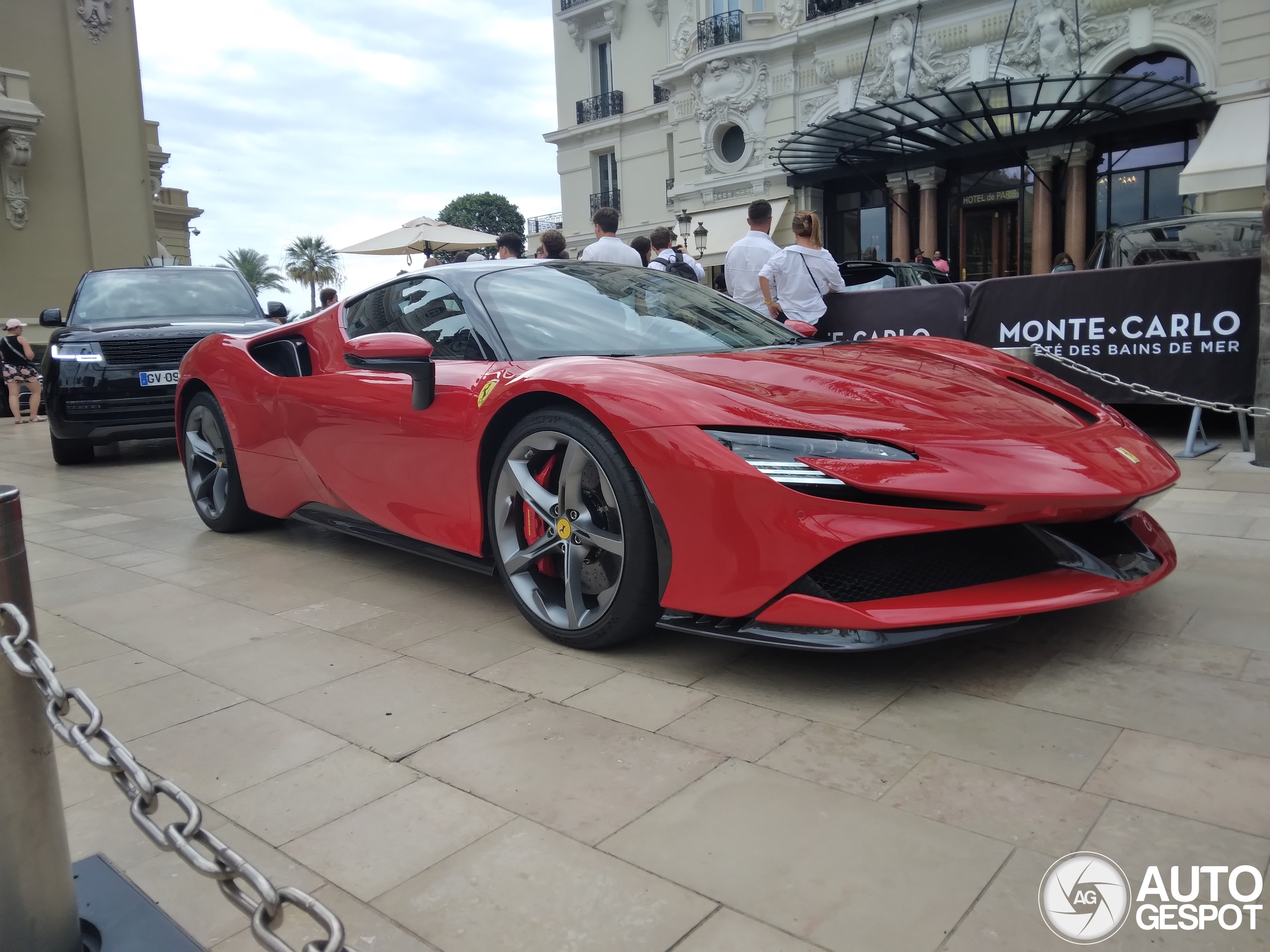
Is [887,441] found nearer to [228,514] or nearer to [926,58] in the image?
[228,514]

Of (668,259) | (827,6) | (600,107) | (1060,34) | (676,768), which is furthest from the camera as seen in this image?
(600,107)

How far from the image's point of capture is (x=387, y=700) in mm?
2504

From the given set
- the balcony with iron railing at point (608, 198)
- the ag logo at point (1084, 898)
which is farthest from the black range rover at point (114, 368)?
the balcony with iron railing at point (608, 198)

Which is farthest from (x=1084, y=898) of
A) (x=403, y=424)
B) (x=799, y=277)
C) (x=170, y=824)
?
(x=799, y=277)

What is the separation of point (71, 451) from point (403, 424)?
5.94 meters

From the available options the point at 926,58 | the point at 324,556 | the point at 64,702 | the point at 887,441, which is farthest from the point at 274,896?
the point at 926,58

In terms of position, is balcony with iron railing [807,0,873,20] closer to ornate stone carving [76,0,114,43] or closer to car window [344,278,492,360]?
ornate stone carving [76,0,114,43]

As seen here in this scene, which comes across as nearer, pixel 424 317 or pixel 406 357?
pixel 406 357

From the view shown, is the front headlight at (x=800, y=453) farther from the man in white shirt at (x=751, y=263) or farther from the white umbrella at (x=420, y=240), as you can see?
the white umbrella at (x=420, y=240)

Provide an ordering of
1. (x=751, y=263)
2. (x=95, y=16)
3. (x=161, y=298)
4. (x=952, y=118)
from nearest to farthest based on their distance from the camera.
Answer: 1. (x=751, y=263)
2. (x=161, y=298)
3. (x=952, y=118)
4. (x=95, y=16)

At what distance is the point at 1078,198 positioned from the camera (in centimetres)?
1850

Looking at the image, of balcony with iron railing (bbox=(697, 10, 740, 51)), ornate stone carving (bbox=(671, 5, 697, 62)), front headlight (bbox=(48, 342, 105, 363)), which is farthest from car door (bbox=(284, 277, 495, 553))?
ornate stone carving (bbox=(671, 5, 697, 62))

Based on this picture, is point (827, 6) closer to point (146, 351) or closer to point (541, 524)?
point (146, 351)

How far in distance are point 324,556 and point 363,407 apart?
1023 millimetres
